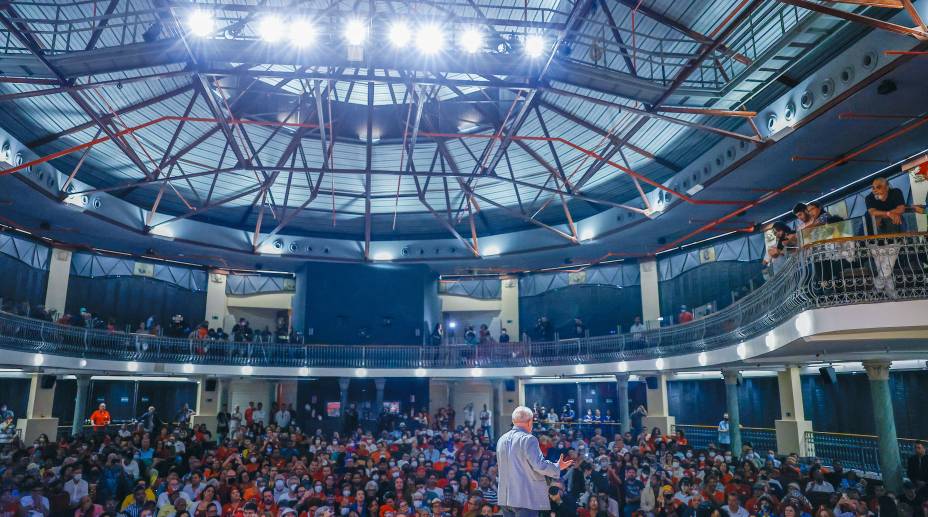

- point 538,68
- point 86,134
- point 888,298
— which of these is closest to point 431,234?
point 86,134

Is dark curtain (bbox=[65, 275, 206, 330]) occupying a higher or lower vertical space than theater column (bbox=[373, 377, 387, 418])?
higher

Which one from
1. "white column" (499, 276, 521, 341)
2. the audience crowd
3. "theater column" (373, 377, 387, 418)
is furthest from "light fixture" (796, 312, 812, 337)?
"white column" (499, 276, 521, 341)

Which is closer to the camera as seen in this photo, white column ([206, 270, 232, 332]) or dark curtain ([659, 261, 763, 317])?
dark curtain ([659, 261, 763, 317])

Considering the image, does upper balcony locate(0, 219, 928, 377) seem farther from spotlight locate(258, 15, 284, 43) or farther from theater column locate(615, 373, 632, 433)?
spotlight locate(258, 15, 284, 43)

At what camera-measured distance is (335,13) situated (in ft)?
49.9

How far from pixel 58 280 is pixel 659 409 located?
2573 centimetres

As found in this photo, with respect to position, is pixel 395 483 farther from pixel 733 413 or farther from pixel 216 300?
pixel 216 300

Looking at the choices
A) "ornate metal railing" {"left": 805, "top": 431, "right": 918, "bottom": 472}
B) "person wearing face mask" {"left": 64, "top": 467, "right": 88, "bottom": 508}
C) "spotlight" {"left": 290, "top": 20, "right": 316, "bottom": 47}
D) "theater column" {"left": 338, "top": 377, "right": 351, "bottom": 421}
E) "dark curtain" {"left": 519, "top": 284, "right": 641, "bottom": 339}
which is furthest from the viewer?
"dark curtain" {"left": 519, "top": 284, "right": 641, "bottom": 339}

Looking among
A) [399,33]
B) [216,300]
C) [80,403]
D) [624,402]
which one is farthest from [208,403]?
[399,33]

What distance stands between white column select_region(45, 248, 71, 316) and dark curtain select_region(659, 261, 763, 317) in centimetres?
2551

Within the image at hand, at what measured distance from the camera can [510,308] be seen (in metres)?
34.9

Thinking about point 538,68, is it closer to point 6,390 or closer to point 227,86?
point 227,86

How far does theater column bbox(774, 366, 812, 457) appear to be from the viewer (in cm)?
2286

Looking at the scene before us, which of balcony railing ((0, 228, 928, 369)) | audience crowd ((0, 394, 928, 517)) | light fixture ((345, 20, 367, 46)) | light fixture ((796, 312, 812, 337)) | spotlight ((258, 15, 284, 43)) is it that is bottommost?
audience crowd ((0, 394, 928, 517))
